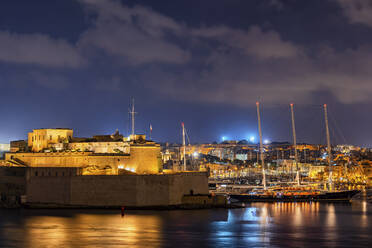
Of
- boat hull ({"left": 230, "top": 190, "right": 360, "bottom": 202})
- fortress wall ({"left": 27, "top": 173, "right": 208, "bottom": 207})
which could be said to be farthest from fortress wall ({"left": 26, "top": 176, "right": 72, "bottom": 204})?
boat hull ({"left": 230, "top": 190, "right": 360, "bottom": 202})

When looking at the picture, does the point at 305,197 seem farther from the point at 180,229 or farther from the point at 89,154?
the point at 180,229

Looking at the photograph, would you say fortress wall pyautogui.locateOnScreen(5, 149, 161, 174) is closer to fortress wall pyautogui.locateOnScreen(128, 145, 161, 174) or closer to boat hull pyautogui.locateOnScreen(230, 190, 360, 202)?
fortress wall pyautogui.locateOnScreen(128, 145, 161, 174)

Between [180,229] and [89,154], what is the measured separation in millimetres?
13674

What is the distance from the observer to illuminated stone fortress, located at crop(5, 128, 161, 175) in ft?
113

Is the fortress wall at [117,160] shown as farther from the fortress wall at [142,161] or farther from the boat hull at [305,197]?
the boat hull at [305,197]

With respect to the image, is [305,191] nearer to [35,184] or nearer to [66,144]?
[66,144]

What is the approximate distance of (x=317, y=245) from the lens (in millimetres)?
19516

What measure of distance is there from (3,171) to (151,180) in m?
10.1

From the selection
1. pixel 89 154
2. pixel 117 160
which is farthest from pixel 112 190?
pixel 89 154

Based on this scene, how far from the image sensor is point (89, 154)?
35125mm

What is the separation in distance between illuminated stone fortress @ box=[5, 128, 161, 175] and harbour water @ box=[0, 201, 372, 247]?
496 cm

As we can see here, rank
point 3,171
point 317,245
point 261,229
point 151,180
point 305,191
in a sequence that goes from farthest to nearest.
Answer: point 305,191 < point 3,171 < point 151,180 < point 261,229 < point 317,245

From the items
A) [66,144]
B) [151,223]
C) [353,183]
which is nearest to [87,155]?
[66,144]

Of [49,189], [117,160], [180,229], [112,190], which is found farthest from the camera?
[117,160]
